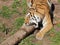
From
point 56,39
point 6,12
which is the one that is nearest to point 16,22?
point 6,12

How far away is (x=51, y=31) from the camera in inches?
224

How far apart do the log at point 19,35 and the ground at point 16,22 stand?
110 millimetres

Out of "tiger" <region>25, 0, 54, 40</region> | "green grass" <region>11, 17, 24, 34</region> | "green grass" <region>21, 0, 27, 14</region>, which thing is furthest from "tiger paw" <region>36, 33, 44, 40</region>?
"green grass" <region>21, 0, 27, 14</region>

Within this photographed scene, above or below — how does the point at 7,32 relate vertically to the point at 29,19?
below

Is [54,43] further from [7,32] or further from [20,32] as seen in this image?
[7,32]

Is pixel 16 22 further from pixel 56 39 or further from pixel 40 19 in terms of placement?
pixel 56 39

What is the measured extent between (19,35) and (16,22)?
924 millimetres

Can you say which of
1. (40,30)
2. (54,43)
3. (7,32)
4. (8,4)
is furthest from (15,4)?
(54,43)

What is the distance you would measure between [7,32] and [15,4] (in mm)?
1305

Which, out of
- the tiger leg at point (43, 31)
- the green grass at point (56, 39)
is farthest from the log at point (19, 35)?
the green grass at point (56, 39)

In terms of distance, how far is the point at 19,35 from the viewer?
548 centimetres

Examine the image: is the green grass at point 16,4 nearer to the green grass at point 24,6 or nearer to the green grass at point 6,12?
the green grass at point 24,6

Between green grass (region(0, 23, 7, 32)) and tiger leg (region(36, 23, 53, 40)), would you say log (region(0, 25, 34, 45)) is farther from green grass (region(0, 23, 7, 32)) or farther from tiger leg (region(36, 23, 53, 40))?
green grass (region(0, 23, 7, 32))

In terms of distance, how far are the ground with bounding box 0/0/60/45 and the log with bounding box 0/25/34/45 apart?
0.36ft
